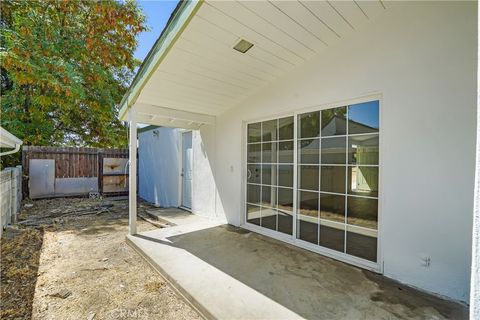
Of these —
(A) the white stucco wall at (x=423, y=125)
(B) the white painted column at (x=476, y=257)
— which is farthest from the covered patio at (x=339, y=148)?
(B) the white painted column at (x=476, y=257)

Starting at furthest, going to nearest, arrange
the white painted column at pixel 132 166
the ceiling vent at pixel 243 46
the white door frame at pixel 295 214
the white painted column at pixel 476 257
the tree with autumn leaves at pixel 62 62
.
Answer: the tree with autumn leaves at pixel 62 62 < the white painted column at pixel 132 166 < the ceiling vent at pixel 243 46 < the white door frame at pixel 295 214 < the white painted column at pixel 476 257

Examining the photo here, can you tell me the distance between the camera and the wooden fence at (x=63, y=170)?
26.5 feet

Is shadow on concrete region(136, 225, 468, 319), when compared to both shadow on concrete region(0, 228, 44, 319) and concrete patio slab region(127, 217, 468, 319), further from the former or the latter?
shadow on concrete region(0, 228, 44, 319)

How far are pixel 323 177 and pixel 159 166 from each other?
6.13 metres

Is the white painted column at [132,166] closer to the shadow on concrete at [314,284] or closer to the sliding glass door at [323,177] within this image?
the shadow on concrete at [314,284]

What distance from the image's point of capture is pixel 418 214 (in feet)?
8.49

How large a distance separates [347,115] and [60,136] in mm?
12116

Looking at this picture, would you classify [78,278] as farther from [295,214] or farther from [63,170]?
[63,170]

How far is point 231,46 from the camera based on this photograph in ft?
9.98

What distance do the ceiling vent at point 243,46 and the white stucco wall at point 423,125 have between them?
1.30 m

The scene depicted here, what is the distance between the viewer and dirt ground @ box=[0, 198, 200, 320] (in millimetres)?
2361

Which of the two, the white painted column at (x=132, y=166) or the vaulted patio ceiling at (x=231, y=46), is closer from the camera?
the vaulted patio ceiling at (x=231, y=46)

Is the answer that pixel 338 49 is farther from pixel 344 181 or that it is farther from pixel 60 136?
pixel 60 136

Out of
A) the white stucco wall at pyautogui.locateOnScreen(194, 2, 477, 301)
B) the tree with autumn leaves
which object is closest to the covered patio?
the white stucco wall at pyautogui.locateOnScreen(194, 2, 477, 301)
